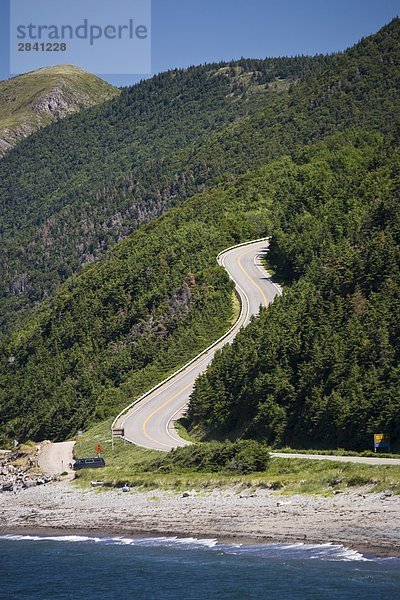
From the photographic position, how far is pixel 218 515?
48844 mm

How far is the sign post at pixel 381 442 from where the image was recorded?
52.3m

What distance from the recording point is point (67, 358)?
100625 mm

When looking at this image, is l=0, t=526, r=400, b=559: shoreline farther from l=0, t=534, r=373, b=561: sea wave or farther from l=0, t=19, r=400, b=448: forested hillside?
l=0, t=19, r=400, b=448: forested hillside

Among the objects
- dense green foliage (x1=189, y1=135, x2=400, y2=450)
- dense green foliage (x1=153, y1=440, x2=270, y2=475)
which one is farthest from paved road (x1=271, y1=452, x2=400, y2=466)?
dense green foliage (x1=189, y1=135, x2=400, y2=450)

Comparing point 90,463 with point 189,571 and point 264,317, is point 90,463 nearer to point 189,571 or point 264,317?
point 264,317

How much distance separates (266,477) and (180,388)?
31365mm

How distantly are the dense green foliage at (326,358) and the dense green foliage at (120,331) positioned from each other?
1176cm

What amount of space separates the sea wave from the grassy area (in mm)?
4901

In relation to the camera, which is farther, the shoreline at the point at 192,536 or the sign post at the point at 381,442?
the sign post at the point at 381,442

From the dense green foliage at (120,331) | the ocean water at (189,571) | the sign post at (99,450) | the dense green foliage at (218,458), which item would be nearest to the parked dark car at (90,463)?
the sign post at (99,450)

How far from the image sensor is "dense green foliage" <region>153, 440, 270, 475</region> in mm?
55344

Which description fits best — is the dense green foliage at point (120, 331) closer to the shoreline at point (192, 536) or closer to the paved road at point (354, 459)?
the shoreline at point (192, 536)

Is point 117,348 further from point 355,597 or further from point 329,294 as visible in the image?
point 355,597

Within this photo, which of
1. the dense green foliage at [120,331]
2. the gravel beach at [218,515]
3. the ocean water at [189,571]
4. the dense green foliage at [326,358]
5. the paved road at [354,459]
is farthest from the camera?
the dense green foliage at [120,331]
